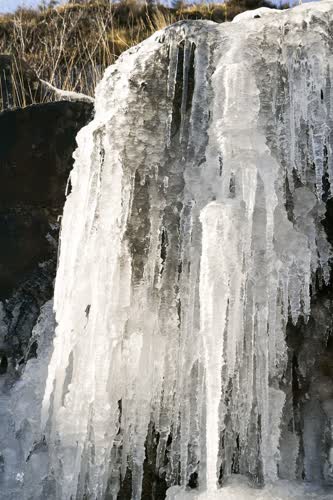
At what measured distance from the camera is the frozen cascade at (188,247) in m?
2.57

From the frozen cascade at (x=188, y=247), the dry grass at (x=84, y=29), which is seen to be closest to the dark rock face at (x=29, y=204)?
the frozen cascade at (x=188, y=247)

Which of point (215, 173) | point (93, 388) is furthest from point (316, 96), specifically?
point (93, 388)

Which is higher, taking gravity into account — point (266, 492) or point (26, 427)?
point (26, 427)

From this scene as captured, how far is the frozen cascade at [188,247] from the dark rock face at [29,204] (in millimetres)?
684

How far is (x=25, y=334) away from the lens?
367 centimetres

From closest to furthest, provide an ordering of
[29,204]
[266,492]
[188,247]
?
[266,492]
[188,247]
[29,204]

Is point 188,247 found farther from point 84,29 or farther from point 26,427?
point 84,29

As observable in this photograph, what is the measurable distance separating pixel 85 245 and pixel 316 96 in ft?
3.73

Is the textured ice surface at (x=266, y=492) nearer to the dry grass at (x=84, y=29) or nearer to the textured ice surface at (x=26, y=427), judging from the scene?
the textured ice surface at (x=26, y=427)

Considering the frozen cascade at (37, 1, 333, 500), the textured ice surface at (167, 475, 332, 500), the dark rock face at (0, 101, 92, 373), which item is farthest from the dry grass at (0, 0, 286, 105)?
the textured ice surface at (167, 475, 332, 500)

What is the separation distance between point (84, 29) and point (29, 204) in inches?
172

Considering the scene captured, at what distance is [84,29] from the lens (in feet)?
24.6

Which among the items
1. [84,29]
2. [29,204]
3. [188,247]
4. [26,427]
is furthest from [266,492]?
[84,29]

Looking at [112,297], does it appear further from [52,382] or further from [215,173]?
[215,173]
